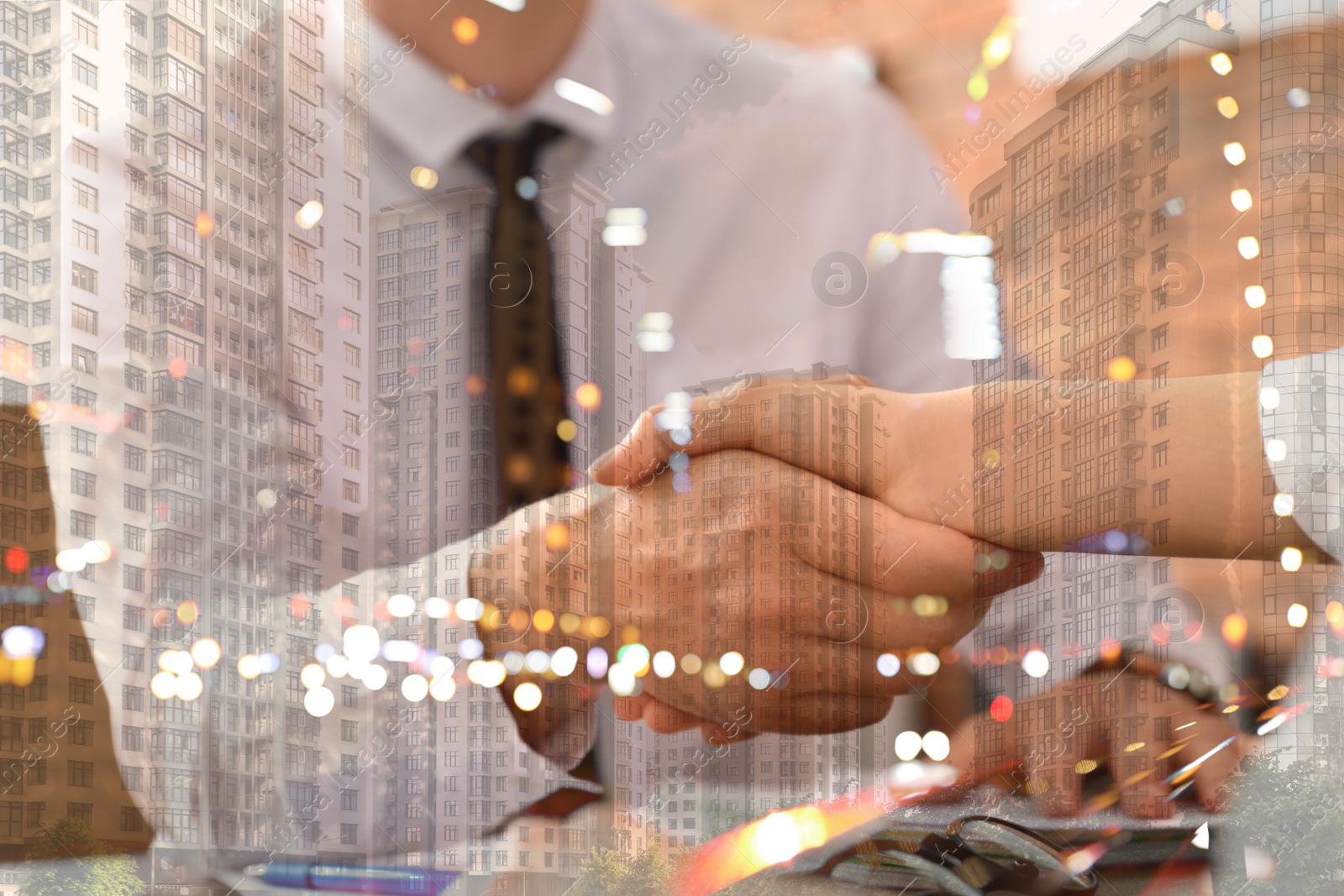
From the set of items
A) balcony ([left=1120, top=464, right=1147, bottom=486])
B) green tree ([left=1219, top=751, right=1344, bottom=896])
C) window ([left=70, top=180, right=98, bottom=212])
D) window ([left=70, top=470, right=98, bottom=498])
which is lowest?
green tree ([left=1219, top=751, right=1344, bottom=896])

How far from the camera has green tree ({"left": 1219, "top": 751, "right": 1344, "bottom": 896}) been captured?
Result: 1490 mm

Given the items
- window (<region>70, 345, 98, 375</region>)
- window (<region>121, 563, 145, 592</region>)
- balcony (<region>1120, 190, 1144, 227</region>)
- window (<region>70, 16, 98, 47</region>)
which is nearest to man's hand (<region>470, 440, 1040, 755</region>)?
balcony (<region>1120, 190, 1144, 227</region>)

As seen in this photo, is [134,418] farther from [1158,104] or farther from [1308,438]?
[1308,438]

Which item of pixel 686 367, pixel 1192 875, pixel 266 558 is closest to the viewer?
pixel 1192 875

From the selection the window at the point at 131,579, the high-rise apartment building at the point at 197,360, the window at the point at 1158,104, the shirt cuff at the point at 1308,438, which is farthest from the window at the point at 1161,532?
the window at the point at 131,579

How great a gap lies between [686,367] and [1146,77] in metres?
0.93

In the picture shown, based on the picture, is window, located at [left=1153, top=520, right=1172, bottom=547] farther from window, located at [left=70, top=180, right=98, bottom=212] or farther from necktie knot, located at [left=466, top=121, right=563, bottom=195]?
window, located at [left=70, top=180, right=98, bottom=212]

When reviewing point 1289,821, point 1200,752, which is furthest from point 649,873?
point 1289,821

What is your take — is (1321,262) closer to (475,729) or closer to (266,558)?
(475,729)

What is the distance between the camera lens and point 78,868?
1.76 metres

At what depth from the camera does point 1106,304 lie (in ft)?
5.16

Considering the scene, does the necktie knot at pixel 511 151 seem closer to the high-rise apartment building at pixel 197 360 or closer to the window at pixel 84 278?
the high-rise apartment building at pixel 197 360

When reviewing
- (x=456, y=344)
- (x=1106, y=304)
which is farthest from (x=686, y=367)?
(x=1106, y=304)

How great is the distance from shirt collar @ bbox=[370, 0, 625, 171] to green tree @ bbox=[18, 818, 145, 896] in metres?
1.47
